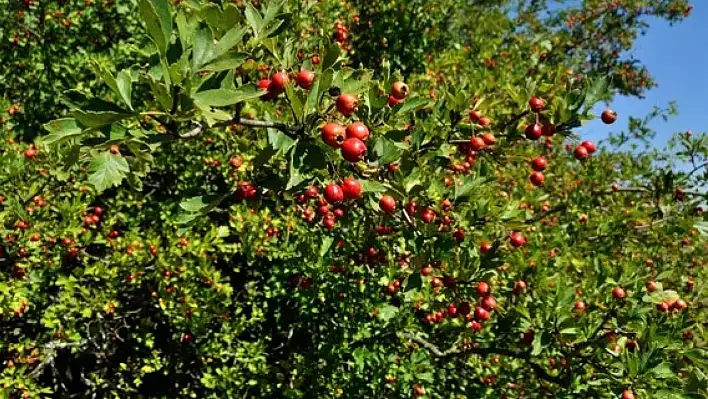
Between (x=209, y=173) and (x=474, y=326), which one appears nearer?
(x=474, y=326)

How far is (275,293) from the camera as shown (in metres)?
4.46

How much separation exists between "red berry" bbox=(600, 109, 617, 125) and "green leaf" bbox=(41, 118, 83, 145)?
9.11 feet

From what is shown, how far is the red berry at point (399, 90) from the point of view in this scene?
7.55 ft

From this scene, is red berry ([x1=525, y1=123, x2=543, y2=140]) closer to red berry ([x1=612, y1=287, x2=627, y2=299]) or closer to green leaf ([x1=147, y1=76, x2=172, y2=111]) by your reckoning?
red berry ([x1=612, y1=287, x2=627, y2=299])

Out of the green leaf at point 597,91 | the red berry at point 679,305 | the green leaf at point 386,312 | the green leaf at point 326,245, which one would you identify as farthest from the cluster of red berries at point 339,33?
the red berry at point 679,305

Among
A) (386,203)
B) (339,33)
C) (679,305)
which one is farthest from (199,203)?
(339,33)

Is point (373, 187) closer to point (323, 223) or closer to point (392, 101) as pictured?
point (392, 101)

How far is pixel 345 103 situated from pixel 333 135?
0.47 feet

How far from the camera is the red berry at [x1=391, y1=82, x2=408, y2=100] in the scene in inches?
90.6

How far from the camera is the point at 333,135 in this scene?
175 cm

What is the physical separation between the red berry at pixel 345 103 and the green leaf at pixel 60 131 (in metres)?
0.84

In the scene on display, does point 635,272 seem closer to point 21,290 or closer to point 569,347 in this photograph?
point 569,347

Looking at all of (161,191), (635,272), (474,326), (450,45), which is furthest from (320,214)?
(450,45)

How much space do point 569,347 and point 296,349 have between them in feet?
8.78
